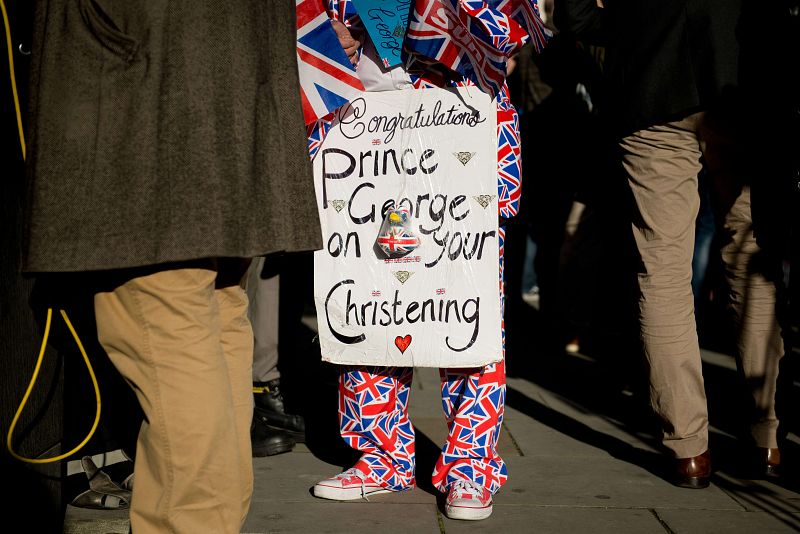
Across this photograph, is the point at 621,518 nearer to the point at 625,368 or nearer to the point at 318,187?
the point at 318,187

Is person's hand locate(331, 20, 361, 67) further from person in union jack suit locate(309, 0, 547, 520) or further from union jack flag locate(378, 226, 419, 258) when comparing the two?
union jack flag locate(378, 226, 419, 258)

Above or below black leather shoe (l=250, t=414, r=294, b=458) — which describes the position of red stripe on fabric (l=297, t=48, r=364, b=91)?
above

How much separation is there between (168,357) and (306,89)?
129 centimetres

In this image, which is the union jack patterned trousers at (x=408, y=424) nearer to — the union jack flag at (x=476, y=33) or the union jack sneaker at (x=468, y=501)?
the union jack sneaker at (x=468, y=501)

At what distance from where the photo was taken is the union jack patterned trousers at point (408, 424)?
10.6ft

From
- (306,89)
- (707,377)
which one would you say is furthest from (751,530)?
(707,377)

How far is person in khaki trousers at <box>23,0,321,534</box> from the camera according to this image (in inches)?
82.8

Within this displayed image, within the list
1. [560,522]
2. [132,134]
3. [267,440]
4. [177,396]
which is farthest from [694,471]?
[132,134]

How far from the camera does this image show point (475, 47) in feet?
10.1

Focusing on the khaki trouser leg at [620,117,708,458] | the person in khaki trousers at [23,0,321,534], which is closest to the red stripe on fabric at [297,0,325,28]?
the person in khaki trousers at [23,0,321,534]

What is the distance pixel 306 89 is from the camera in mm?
3201

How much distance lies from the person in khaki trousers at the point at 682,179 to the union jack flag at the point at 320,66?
0.93 meters

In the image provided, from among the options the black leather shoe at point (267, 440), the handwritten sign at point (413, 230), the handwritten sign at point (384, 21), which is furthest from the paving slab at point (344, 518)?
the handwritten sign at point (384, 21)

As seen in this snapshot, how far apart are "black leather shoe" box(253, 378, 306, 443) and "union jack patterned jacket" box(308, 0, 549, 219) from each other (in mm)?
1277
